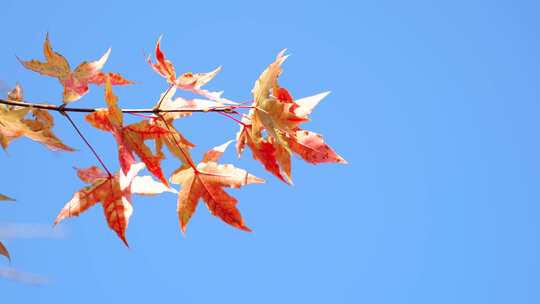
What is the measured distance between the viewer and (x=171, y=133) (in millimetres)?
1250

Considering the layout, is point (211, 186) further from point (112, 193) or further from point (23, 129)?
point (23, 129)

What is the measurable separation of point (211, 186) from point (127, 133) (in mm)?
315

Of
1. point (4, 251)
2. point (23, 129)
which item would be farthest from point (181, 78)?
point (4, 251)

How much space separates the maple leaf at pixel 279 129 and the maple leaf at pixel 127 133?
21 centimetres

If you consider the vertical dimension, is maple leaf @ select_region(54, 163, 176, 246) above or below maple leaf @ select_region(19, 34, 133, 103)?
below

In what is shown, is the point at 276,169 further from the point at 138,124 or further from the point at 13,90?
the point at 13,90

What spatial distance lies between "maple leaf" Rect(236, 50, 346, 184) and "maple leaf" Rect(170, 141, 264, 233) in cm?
8

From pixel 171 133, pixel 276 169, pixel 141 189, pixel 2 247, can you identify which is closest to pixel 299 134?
pixel 276 169

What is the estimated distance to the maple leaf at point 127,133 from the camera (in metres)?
1.14

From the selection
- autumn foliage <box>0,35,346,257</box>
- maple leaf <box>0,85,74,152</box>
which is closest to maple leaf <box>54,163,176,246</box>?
autumn foliage <box>0,35,346,257</box>

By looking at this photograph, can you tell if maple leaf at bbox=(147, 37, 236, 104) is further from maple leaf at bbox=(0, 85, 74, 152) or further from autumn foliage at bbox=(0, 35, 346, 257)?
maple leaf at bbox=(0, 85, 74, 152)

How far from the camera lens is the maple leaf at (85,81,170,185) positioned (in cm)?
114

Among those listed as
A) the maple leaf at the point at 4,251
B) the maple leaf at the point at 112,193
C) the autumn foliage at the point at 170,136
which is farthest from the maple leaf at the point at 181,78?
the maple leaf at the point at 4,251

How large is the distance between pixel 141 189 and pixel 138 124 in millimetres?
288
